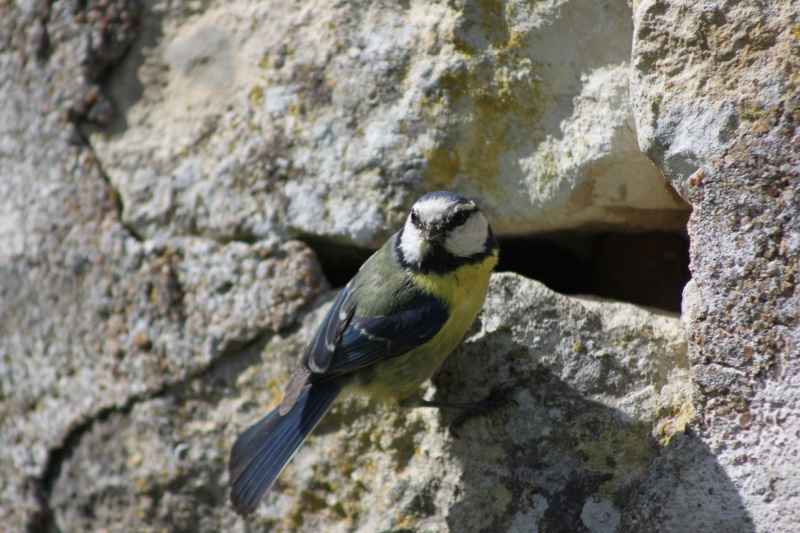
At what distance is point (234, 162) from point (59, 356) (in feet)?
3.34

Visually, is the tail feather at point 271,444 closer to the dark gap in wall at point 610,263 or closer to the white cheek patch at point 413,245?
the white cheek patch at point 413,245

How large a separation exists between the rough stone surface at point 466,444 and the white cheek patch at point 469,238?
0.18 meters

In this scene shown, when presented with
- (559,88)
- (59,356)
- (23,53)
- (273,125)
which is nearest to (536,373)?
(559,88)

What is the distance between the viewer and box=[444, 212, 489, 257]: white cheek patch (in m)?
2.21

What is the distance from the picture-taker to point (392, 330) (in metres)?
2.23

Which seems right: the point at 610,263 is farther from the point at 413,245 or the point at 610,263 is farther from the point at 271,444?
the point at 271,444

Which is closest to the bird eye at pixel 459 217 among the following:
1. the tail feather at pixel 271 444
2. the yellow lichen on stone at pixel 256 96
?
the tail feather at pixel 271 444

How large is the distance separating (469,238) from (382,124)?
527mm

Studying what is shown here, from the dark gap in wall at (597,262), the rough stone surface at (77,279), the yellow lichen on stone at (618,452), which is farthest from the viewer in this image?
the dark gap in wall at (597,262)

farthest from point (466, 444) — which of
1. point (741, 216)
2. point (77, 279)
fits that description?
point (77, 279)

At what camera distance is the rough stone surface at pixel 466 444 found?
1965 millimetres

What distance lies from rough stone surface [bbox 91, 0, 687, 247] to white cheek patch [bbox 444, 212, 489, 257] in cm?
19

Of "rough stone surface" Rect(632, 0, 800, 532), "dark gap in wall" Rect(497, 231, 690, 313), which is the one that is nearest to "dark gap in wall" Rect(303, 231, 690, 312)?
"dark gap in wall" Rect(497, 231, 690, 313)

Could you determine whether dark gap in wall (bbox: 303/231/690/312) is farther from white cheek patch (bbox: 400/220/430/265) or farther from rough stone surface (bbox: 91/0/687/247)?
white cheek patch (bbox: 400/220/430/265)
